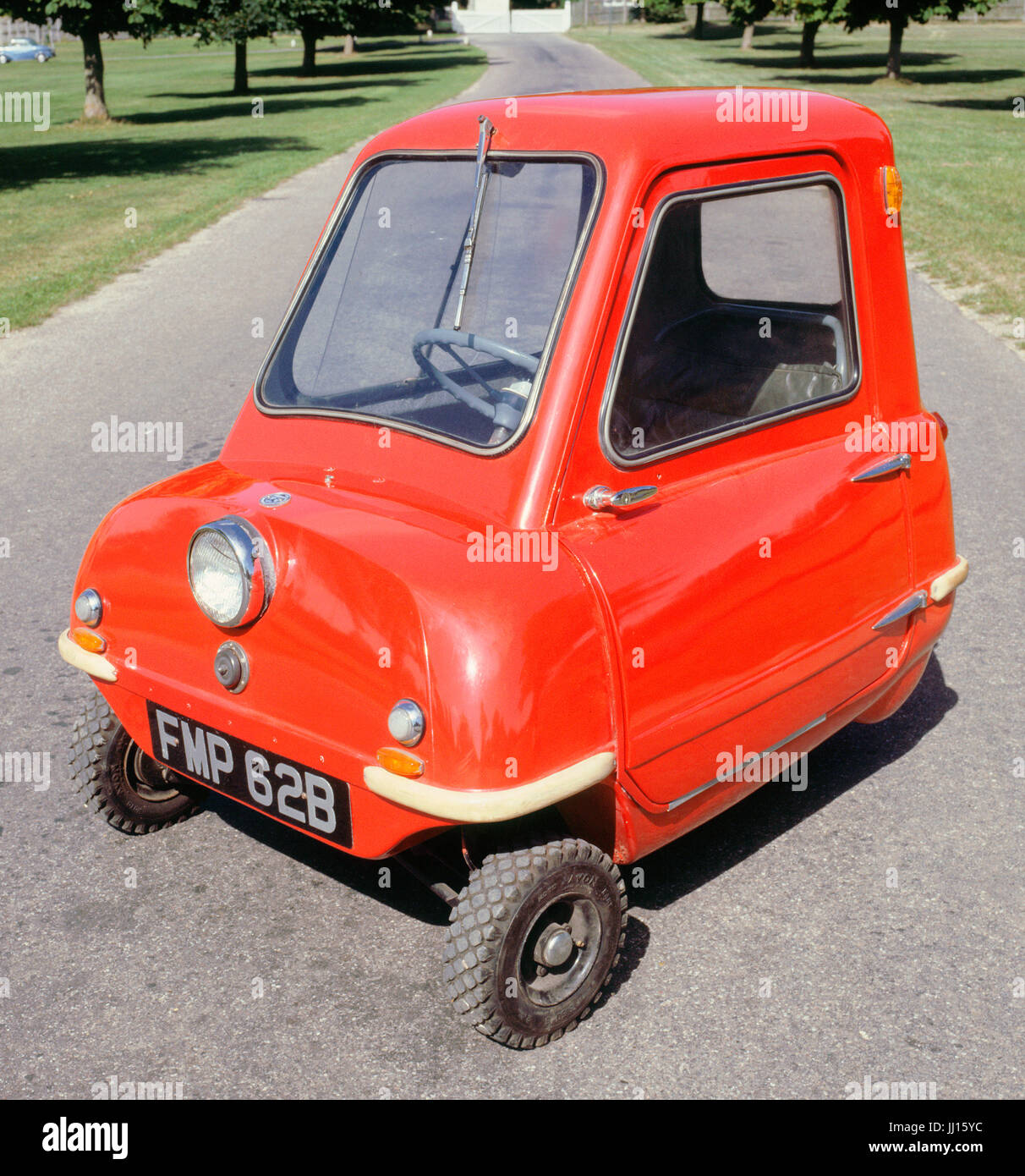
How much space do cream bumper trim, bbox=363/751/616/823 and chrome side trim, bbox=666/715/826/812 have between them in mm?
454

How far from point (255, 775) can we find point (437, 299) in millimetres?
1392

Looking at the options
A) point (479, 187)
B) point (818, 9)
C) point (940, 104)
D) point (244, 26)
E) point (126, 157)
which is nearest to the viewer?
point (479, 187)

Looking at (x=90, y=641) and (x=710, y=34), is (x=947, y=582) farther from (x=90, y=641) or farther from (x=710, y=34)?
(x=710, y=34)

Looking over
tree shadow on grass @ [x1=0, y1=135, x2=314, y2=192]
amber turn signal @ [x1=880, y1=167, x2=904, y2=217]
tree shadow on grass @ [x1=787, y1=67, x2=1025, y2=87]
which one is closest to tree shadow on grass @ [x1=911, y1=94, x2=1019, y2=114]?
tree shadow on grass @ [x1=787, y1=67, x2=1025, y2=87]

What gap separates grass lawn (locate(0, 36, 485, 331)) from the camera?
1356cm

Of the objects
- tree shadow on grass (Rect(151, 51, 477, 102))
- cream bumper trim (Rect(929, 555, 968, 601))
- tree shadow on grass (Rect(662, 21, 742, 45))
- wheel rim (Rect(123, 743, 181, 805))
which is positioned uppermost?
tree shadow on grass (Rect(662, 21, 742, 45))

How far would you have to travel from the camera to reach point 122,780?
3584 millimetres

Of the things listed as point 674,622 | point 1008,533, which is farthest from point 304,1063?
point 1008,533

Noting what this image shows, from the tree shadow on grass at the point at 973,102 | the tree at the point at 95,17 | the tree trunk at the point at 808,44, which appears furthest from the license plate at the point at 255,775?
the tree trunk at the point at 808,44

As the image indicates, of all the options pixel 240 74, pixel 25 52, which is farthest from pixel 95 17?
pixel 25 52

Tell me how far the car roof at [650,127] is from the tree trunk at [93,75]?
25092 mm

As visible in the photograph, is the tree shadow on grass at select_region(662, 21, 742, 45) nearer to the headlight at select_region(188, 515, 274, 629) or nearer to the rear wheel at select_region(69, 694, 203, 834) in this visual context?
the rear wheel at select_region(69, 694, 203, 834)
